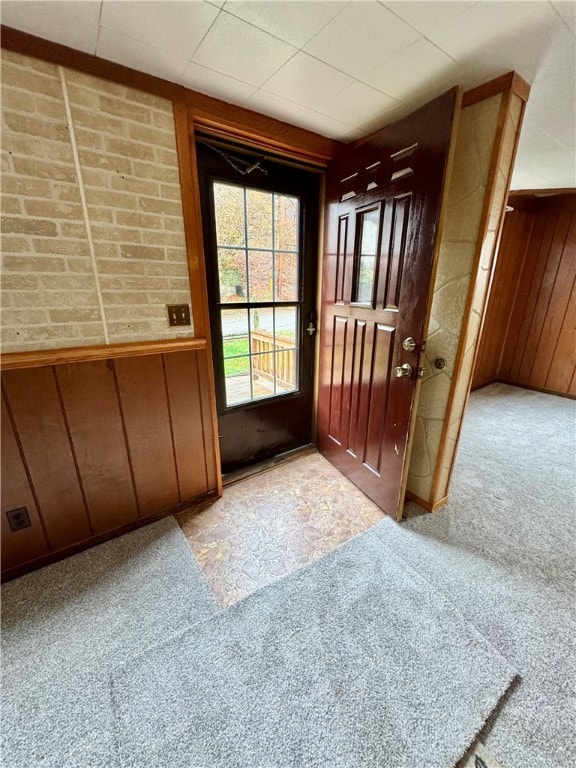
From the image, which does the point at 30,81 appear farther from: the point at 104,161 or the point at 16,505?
the point at 16,505

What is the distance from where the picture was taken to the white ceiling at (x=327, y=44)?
0.93 metres

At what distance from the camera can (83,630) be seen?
47.4 inches

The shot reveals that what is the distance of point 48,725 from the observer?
36.9 inches

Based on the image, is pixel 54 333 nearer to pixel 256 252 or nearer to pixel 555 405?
pixel 256 252

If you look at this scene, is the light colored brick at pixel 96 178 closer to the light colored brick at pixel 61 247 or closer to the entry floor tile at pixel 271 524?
the light colored brick at pixel 61 247

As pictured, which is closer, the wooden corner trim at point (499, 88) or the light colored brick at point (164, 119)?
the wooden corner trim at point (499, 88)

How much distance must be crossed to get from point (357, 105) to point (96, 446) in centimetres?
210

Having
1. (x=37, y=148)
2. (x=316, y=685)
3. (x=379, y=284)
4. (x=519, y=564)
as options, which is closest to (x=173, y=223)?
(x=37, y=148)

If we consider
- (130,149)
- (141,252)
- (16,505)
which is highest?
(130,149)

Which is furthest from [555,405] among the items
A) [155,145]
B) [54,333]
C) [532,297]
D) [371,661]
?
[54,333]

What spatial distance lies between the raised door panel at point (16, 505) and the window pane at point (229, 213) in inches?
54.1

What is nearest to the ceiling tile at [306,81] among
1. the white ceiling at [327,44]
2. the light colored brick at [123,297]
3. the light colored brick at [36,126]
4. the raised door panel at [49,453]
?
the white ceiling at [327,44]

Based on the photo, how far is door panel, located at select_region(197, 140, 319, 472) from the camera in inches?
68.4

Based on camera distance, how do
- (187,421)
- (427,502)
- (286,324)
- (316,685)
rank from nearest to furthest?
1. (316,685)
2. (187,421)
3. (427,502)
4. (286,324)
